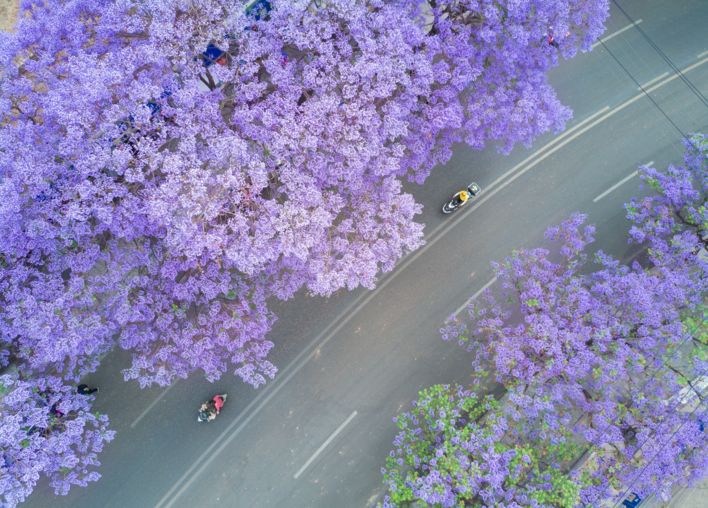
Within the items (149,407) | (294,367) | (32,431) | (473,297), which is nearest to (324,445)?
(294,367)

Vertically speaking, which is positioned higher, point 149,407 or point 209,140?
point 209,140

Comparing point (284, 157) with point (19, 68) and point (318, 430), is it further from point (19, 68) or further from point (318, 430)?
point (318, 430)

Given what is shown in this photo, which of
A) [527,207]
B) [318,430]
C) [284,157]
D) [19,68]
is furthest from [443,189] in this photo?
[19,68]

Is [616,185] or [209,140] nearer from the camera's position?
[209,140]

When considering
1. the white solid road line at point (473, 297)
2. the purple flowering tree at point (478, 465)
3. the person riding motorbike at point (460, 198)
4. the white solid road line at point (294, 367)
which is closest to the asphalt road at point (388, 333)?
the white solid road line at point (294, 367)

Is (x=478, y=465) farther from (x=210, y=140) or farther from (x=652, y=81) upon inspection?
(x=652, y=81)

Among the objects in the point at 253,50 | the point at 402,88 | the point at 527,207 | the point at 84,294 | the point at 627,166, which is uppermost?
the point at 253,50
